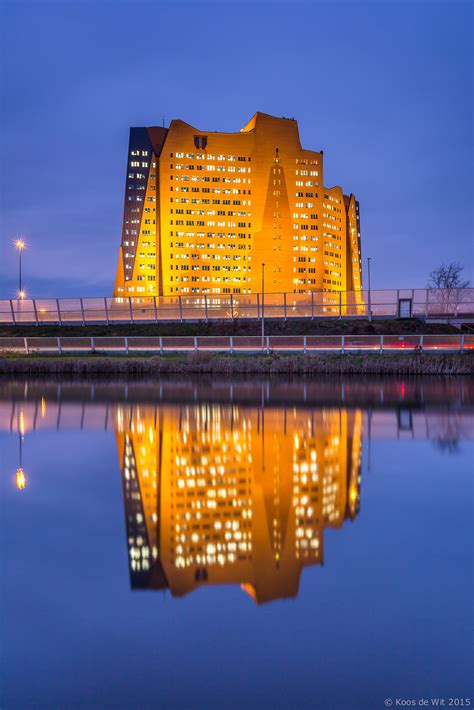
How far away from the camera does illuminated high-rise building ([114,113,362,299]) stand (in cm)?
13250

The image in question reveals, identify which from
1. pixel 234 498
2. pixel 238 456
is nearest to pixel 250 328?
pixel 238 456

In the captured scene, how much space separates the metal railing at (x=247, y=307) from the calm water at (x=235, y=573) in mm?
32413

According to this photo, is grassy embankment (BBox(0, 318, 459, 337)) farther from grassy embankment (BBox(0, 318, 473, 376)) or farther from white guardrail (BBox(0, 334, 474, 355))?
grassy embankment (BBox(0, 318, 473, 376))

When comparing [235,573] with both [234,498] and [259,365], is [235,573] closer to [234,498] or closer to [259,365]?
[234,498]

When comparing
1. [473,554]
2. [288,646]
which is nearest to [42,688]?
[288,646]

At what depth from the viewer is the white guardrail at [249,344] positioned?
3301 centimetres

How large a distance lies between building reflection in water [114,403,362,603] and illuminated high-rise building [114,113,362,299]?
389 feet

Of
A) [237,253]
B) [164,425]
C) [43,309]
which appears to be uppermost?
[237,253]

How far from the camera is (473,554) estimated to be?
5.40 meters

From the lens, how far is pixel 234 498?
7082 millimetres

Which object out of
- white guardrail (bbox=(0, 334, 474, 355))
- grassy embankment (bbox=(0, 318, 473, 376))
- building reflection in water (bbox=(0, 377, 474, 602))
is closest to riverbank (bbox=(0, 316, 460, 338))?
white guardrail (bbox=(0, 334, 474, 355))

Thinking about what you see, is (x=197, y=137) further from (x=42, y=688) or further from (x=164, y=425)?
(x=42, y=688)

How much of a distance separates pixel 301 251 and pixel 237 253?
16191 mm

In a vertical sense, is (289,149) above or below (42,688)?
above
